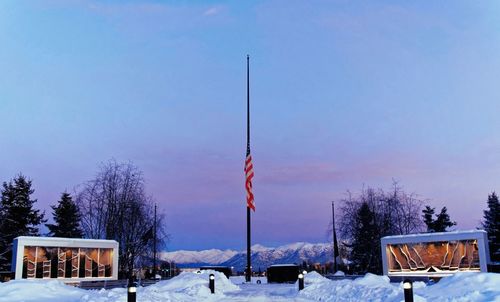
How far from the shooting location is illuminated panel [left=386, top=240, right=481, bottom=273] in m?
29.9

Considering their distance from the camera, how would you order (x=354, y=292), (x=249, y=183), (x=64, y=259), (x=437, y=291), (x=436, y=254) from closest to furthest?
(x=437, y=291), (x=354, y=292), (x=436, y=254), (x=64, y=259), (x=249, y=183)

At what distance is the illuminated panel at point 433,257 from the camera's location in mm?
29875

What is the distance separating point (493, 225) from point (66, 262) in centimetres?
3795

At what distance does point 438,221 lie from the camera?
58.8 meters

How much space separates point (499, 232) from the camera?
151ft

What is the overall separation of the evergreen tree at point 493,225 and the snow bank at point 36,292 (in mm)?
38945

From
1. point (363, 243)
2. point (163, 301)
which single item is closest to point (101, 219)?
point (363, 243)

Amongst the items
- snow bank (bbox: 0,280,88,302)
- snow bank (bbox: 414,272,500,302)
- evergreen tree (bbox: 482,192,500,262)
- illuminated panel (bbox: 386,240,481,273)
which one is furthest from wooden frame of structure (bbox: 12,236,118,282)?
evergreen tree (bbox: 482,192,500,262)

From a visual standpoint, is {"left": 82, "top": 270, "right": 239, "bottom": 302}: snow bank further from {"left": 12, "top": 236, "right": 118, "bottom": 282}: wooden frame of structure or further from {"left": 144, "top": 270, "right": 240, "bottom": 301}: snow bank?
{"left": 12, "top": 236, "right": 118, "bottom": 282}: wooden frame of structure

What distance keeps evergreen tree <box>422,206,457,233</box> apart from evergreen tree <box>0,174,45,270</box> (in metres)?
42.0

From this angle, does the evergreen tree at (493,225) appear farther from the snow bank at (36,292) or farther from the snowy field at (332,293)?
the snow bank at (36,292)

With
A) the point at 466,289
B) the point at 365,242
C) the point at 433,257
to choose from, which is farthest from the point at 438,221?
the point at 466,289

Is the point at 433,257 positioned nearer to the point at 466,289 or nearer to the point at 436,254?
the point at 436,254

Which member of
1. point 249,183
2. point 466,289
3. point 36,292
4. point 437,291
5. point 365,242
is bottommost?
point 36,292
